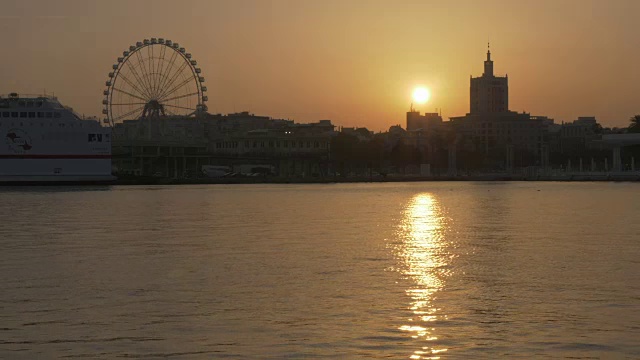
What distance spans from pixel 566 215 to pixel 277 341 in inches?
1776

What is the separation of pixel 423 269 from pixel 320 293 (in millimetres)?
6190

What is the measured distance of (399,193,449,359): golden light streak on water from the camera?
18719 millimetres

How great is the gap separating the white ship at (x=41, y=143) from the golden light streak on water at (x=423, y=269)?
8344 cm

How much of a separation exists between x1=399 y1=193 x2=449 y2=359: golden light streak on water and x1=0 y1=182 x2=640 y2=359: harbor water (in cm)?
6

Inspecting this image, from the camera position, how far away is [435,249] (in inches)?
1422

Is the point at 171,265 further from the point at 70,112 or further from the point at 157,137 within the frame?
the point at 157,137

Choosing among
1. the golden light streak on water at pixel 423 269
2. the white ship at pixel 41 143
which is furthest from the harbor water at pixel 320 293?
the white ship at pixel 41 143

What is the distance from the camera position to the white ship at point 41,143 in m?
129

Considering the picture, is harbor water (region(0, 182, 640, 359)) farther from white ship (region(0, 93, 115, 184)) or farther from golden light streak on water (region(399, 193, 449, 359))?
white ship (region(0, 93, 115, 184))

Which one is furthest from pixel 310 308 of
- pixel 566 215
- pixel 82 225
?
pixel 566 215

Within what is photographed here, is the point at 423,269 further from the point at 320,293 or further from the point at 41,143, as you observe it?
the point at 41,143

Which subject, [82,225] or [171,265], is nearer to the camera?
[171,265]

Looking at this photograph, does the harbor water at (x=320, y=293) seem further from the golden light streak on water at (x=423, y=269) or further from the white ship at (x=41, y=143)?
the white ship at (x=41, y=143)

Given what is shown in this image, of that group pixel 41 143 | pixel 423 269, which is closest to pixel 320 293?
pixel 423 269
